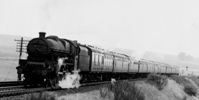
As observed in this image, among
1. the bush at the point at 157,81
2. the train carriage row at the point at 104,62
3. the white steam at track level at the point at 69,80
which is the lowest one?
the bush at the point at 157,81

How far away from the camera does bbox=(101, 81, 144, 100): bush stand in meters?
19.3

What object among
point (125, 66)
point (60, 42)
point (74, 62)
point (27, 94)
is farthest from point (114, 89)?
point (125, 66)

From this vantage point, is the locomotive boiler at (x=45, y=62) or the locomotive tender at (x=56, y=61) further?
the locomotive tender at (x=56, y=61)

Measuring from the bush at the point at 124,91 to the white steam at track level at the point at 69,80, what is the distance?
2.08 meters

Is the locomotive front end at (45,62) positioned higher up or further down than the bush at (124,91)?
higher up

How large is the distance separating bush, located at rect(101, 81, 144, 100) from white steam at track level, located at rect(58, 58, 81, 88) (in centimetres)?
208

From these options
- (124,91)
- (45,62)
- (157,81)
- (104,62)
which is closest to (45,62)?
(45,62)

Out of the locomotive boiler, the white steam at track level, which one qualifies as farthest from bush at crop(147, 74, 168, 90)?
the locomotive boiler

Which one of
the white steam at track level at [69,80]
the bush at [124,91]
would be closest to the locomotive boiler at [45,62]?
the white steam at track level at [69,80]

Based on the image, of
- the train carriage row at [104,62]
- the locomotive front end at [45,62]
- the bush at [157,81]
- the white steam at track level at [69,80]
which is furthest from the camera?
the bush at [157,81]

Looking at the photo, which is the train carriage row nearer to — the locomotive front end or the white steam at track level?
the white steam at track level

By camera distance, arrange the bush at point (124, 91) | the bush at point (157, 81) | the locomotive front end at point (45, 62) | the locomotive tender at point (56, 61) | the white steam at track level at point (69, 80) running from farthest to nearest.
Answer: the bush at point (157, 81), the bush at point (124, 91), the white steam at track level at point (69, 80), the locomotive tender at point (56, 61), the locomotive front end at point (45, 62)

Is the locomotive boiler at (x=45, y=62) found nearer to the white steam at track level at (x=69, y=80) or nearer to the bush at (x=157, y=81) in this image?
the white steam at track level at (x=69, y=80)

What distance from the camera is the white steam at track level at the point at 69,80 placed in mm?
18625
